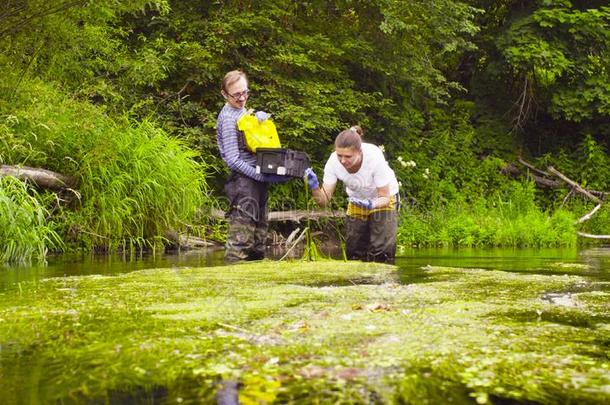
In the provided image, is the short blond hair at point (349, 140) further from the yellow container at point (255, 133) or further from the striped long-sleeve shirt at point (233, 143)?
the striped long-sleeve shirt at point (233, 143)

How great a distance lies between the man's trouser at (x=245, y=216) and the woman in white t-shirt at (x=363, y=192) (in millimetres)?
634

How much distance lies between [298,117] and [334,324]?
9.52 m

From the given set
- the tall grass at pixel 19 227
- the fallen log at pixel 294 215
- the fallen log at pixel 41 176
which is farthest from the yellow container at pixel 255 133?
the fallen log at pixel 294 215

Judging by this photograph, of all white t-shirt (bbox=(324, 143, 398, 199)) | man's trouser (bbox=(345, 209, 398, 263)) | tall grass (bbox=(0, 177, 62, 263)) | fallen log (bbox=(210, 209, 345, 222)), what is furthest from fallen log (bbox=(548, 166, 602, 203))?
tall grass (bbox=(0, 177, 62, 263))

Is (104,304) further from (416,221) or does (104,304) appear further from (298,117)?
(416,221)

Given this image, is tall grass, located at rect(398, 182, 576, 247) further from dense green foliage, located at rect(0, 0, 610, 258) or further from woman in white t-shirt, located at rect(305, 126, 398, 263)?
woman in white t-shirt, located at rect(305, 126, 398, 263)

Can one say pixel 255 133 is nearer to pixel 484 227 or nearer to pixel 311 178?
pixel 311 178

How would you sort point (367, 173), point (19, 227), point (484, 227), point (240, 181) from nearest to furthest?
point (367, 173), point (240, 181), point (19, 227), point (484, 227)

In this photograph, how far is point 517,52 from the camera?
1561 cm

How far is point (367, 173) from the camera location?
756 centimetres

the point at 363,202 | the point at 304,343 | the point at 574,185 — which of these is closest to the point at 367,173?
the point at 363,202

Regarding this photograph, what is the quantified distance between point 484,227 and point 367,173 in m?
7.00

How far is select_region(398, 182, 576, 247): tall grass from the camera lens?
13.6 m

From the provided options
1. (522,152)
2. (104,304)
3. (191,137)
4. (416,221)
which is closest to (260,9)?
(191,137)
